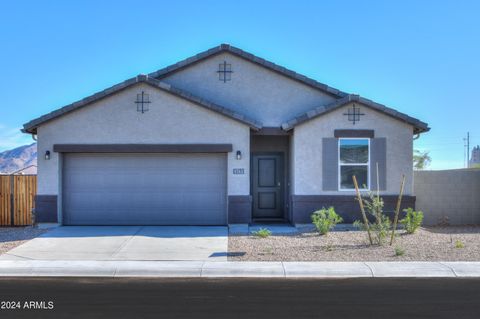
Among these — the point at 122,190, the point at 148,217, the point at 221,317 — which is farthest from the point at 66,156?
the point at 221,317

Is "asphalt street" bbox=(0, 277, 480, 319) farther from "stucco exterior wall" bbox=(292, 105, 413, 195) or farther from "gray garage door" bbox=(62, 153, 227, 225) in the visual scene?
"stucco exterior wall" bbox=(292, 105, 413, 195)

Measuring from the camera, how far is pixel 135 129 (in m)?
14.9

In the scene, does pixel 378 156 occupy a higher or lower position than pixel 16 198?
higher

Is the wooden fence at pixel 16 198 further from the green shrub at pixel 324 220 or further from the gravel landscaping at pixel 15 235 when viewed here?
the green shrub at pixel 324 220

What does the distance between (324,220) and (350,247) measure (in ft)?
5.76

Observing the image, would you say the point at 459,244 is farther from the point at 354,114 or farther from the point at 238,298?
the point at 238,298

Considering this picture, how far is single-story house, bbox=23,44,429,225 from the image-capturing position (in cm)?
1483

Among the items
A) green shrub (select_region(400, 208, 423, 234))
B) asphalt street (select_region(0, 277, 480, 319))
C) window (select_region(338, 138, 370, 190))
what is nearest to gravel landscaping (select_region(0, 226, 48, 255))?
asphalt street (select_region(0, 277, 480, 319))

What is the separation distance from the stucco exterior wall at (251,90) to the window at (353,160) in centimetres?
195

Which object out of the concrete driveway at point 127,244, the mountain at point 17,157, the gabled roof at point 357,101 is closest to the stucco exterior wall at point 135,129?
the concrete driveway at point 127,244

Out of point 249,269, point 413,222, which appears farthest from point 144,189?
point 413,222

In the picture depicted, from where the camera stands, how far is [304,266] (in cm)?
999

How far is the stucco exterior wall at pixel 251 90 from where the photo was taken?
1616 centimetres

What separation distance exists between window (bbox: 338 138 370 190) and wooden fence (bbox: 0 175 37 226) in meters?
9.32
